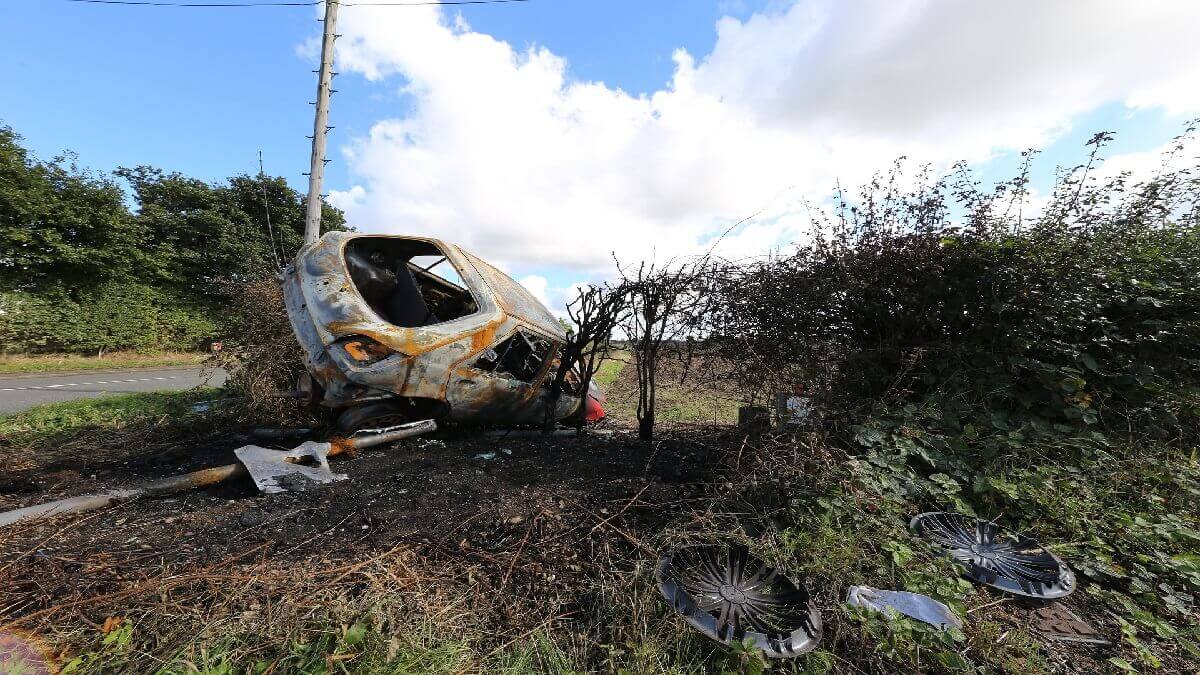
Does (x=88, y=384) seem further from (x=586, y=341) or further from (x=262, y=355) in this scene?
(x=586, y=341)

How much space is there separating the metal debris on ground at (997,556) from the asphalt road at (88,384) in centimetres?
786

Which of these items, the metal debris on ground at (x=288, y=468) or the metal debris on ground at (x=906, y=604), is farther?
the metal debris on ground at (x=288, y=468)

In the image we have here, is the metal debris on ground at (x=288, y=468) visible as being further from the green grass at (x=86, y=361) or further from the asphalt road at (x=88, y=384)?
the green grass at (x=86, y=361)

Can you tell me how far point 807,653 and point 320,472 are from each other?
3.13 metres

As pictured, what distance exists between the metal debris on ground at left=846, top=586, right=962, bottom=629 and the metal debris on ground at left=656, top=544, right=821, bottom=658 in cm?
22

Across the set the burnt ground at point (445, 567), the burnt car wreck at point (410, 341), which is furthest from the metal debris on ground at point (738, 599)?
the burnt car wreck at point (410, 341)

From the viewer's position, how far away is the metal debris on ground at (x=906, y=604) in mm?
1889

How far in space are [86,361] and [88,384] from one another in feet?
16.8

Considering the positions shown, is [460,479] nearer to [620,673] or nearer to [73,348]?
[620,673]

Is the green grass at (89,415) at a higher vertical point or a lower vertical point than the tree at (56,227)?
lower

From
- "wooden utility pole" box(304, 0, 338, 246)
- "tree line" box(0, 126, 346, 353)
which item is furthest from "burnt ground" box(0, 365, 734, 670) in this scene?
"tree line" box(0, 126, 346, 353)

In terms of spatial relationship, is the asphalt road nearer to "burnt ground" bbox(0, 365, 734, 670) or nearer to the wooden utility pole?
the wooden utility pole

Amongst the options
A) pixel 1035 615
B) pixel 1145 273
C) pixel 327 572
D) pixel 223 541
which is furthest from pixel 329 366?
pixel 1145 273

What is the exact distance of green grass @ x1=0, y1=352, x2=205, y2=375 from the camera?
11.3 metres
